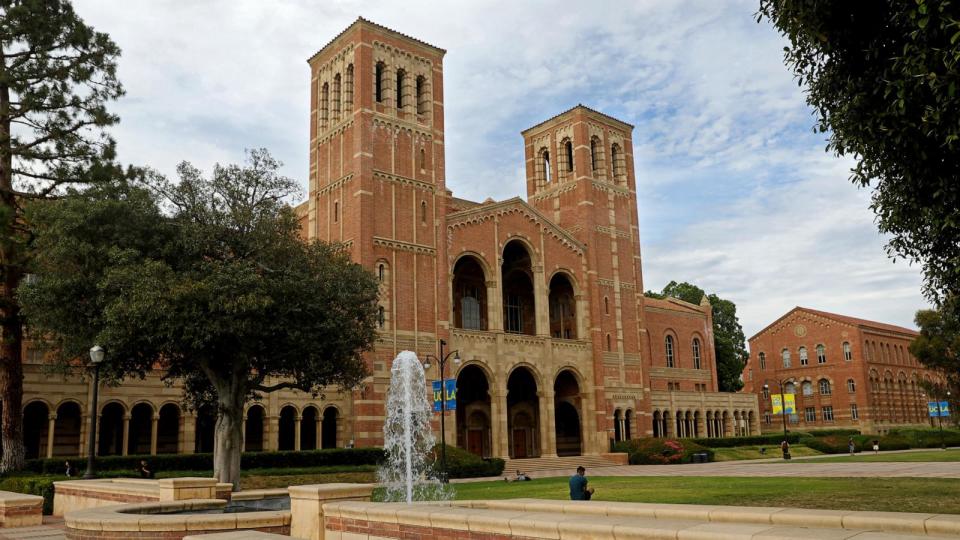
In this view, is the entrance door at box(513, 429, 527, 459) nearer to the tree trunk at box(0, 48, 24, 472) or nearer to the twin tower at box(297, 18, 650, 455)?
the twin tower at box(297, 18, 650, 455)

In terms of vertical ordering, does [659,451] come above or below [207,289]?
below

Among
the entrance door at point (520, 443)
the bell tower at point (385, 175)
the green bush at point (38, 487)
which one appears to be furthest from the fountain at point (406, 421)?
the green bush at point (38, 487)

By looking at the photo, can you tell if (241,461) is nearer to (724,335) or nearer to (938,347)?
(938,347)

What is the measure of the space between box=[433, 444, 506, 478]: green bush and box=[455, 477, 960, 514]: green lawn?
31.6 ft

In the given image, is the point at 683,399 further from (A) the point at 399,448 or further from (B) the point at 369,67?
(B) the point at 369,67

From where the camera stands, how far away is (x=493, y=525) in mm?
9031

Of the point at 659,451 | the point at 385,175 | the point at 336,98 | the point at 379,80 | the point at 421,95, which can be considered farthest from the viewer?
the point at 659,451

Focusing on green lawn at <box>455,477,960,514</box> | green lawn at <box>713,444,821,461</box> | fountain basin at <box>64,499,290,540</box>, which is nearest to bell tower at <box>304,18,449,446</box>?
green lawn at <box>455,477,960,514</box>

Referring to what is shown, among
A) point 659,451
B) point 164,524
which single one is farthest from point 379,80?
point 164,524

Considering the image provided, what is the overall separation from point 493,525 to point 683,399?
171 ft

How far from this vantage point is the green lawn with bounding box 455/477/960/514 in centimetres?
1655

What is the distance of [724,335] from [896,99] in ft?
242

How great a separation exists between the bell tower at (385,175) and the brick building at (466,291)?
0.09 meters

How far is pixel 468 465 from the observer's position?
125 feet
